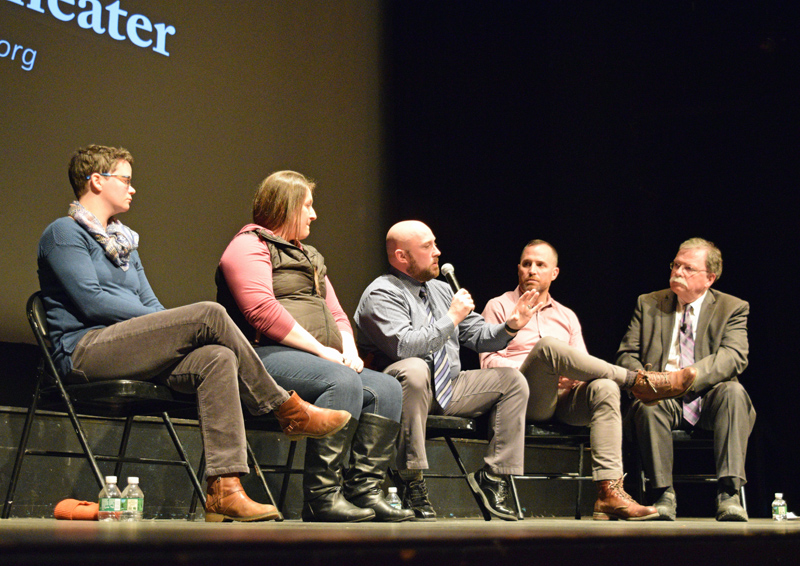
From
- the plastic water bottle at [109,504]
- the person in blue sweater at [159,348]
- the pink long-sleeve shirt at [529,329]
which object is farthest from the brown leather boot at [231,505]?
the pink long-sleeve shirt at [529,329]

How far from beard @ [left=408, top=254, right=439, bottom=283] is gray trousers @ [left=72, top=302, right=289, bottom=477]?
99cm

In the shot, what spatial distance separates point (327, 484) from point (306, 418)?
0.64 ft

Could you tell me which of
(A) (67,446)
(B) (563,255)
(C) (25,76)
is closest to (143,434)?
(A) (67,446)

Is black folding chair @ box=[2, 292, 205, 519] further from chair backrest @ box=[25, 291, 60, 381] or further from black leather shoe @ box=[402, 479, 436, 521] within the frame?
black leather shoe @ box=[402, 479, 436, 521]

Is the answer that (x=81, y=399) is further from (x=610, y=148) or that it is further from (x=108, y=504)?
(x=610, y=148)

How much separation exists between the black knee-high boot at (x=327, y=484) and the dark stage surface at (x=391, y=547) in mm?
981

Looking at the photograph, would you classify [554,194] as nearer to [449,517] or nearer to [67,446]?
[449,517]

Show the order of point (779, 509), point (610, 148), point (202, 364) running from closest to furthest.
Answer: point (202, 364), point (779, 509), point (610, 148)

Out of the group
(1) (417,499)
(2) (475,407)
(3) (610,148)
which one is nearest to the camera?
(1) (417,499)

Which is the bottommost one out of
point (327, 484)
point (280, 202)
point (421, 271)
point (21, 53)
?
point (327, 484)

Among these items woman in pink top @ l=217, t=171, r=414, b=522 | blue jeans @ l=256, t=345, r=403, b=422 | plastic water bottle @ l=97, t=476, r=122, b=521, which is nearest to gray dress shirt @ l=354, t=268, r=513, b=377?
woman in pink top @ l=217, t=171, r=414, b=522

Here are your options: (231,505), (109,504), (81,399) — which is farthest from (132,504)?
(231,505)

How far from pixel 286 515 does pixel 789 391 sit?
8.27 ft

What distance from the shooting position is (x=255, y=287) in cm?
238
